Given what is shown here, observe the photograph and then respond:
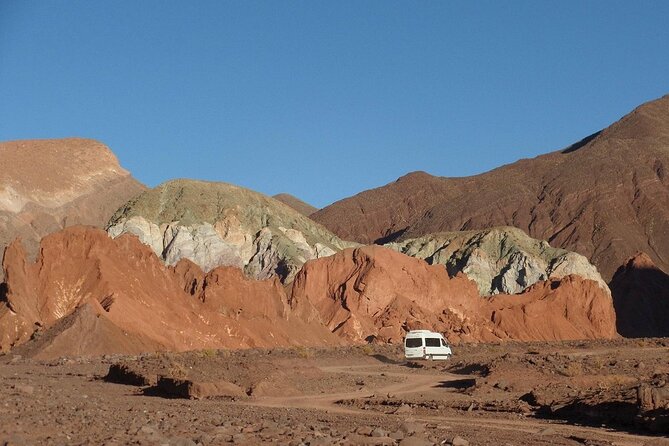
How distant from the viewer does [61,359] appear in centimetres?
3669

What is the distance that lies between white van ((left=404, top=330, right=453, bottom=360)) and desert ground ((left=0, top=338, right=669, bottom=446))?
7.20 m

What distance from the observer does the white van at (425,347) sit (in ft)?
147

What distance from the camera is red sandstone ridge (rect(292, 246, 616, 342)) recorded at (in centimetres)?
7262

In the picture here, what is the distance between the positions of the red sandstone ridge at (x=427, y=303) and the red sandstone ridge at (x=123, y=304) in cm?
890

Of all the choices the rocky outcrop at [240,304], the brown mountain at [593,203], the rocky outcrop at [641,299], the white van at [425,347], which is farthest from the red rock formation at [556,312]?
the brown mountain at [593,203]

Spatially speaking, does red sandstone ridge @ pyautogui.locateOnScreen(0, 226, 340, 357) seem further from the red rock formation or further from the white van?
the red rock formation

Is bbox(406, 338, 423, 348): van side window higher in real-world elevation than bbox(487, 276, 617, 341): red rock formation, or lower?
lower

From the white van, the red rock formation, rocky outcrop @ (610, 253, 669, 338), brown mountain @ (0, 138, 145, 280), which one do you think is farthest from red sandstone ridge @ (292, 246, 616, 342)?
brown mountain @ (0, 138, 145, 280)

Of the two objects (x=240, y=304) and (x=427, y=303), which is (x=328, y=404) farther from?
(x=427, y=303)

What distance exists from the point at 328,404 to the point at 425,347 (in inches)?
818

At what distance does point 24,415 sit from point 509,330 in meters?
67.2

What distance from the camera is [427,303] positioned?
3125 inches

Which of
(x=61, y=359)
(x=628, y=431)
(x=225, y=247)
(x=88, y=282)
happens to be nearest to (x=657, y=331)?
(x=225, y=247)

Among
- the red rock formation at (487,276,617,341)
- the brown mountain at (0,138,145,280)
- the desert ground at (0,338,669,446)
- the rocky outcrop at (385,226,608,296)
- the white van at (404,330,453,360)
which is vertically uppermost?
the brown mountain at (0,138,145,280)
